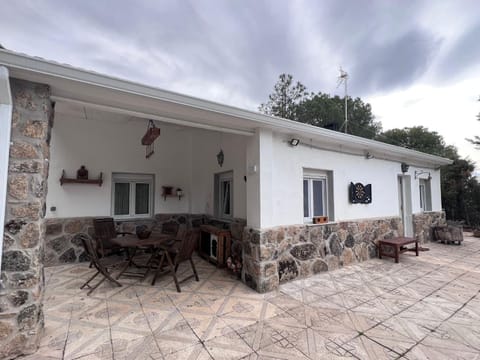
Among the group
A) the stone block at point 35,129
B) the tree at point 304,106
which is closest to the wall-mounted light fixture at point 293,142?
the stone block at point 35,129

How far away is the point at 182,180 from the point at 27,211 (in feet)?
14.7

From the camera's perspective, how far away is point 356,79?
307 inches

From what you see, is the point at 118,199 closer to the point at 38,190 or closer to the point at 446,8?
the point at 38,190

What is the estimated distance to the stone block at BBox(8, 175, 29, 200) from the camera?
2.02 m

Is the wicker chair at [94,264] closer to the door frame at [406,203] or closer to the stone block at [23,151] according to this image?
the stone block at [23,151]

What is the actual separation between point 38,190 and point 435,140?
17897 mm

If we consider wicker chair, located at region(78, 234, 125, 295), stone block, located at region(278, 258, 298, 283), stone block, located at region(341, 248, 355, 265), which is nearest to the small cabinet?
stone block, located at region(278, 258, 298, 283)

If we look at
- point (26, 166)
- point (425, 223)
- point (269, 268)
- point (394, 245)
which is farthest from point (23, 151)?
point (425, 223)

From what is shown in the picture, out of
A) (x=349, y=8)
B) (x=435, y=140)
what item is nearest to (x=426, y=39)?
(x=349, y=8)

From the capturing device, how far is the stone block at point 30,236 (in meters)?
2.04

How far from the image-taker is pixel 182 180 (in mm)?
6547

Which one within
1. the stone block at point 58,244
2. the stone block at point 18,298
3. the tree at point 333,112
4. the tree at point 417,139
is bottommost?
the stone block at point 58,244

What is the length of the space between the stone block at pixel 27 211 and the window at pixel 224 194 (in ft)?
11.9

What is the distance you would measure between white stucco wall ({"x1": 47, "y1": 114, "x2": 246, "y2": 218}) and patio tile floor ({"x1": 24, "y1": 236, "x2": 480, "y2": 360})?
1687 mm
